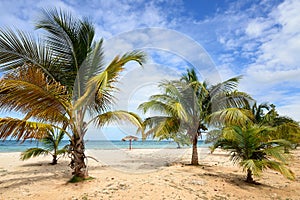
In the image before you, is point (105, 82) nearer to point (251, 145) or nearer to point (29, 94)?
point (29, 94)

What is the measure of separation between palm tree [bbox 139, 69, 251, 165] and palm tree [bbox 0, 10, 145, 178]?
140 inches

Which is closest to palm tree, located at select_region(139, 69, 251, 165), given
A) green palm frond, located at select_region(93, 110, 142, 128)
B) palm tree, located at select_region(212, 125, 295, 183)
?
palm tree, located at select_region(212, 125, 295, 183)

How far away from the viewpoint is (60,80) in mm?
6441

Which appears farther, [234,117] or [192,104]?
[192,104]

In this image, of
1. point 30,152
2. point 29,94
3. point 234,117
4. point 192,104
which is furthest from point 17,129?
point 192,104

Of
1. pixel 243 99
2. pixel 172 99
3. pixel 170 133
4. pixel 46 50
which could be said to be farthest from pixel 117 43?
pixel 243 99

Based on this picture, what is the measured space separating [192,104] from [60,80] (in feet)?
20.4

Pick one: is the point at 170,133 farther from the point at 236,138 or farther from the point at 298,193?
→ the point at 298,193

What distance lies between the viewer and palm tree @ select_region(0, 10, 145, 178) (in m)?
4.67

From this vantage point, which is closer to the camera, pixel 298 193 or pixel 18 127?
pixel 18 127

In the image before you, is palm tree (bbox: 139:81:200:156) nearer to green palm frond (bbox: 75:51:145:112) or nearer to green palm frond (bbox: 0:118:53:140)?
green palm frond (bbox: 75:51:145:112)

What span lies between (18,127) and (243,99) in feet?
29.9

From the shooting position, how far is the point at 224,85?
1016 cm

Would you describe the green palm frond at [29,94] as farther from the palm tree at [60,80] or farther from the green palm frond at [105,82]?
the green palm frond at [105,82]
